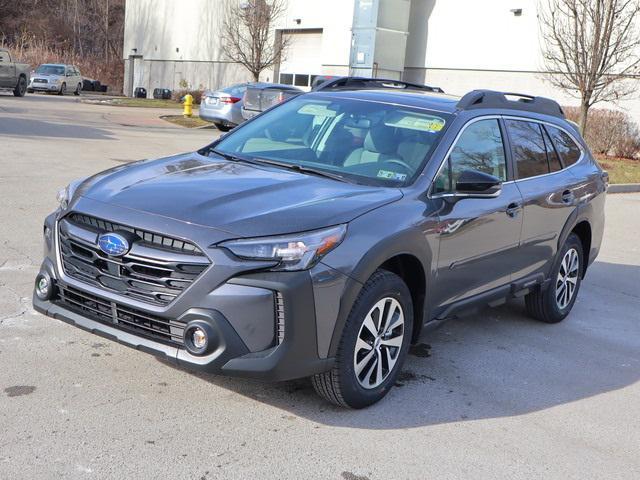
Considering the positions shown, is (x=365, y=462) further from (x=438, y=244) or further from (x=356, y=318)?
(x=438, y=244)

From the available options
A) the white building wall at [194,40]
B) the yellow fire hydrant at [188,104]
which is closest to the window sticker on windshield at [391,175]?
the yellow fire hydrant at [188,104]

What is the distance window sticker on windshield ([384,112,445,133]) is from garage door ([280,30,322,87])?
99.7 feet

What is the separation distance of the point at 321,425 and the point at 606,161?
18.3 m

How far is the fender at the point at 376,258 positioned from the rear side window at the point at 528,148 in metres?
1.52

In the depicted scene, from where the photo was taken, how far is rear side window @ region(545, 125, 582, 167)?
629 centimetres

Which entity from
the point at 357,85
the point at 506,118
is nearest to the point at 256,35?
the point at 357,85

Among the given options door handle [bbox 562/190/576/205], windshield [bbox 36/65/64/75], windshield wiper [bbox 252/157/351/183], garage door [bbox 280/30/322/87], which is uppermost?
garage door [bbox 280/30/322/87]

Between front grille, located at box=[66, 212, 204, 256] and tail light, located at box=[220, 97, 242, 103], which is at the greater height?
tail light, located at box=[220, 97, 242, 103]

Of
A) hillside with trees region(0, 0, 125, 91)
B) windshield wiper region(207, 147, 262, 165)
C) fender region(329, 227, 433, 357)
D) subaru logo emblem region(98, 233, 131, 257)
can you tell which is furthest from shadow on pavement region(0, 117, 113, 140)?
hillside with trees region(0, 0, 125, 91)

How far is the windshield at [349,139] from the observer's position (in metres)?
4.80

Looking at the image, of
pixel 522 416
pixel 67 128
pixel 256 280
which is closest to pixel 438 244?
pixel 522 416

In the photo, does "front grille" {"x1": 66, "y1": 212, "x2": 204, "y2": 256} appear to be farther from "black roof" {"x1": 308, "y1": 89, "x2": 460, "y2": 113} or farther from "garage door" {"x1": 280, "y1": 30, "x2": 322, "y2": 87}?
"garage door" {"x1": 280, "y1": 30, "x2": 322, "y2": 87}

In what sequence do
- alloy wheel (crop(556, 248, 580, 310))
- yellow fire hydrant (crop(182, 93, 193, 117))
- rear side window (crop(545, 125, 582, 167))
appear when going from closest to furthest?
rear side window (crop(545, 125, 582, 167))
alloy wheel (crop(556, 248, 580, 310))
yellow fire hydrant (crop(182, 93, 193, 117))

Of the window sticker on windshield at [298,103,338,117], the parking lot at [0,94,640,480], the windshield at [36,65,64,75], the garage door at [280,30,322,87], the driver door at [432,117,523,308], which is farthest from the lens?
the windshield at [36,65,64,75]
